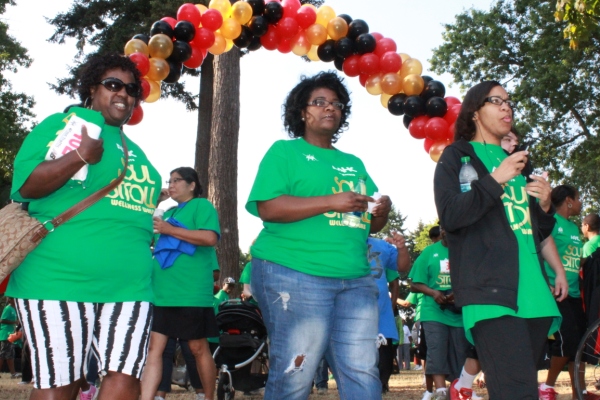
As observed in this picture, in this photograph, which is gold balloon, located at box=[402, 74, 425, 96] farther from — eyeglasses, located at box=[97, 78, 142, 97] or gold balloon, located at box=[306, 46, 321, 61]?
A: eyeglasses, located at box=[97, 78, 142, 97]

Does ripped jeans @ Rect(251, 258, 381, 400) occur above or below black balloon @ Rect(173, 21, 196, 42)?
below

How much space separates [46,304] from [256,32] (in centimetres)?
525

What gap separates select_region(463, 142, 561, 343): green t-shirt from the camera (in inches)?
132

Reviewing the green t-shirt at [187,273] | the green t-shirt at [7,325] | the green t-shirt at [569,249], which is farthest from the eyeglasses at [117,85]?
the green t-shirt at [7,325]

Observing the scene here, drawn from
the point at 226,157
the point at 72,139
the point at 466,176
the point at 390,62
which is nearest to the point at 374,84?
the point at 390,62

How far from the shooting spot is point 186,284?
246 inches

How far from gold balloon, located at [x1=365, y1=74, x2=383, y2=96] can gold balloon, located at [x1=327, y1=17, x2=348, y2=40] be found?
1.77 feet

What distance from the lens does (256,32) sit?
796cm

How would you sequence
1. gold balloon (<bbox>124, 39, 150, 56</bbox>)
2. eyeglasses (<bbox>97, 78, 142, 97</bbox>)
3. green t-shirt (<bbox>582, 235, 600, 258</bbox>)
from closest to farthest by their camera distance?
eyeglasses (<bbox>97, 78, 142, 97</bbox>) < gold balloon (<bbox>124, 39, 150, 56</bbox>) < green t-shirt (<bbox>582, 235, 600, 258</bbox>)

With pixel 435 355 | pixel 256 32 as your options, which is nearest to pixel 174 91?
pixel 256 32

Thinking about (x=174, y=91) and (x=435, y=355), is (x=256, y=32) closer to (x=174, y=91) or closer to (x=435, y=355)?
(x=435, y=355)

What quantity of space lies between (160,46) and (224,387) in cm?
353

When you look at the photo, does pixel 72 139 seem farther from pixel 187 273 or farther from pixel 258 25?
pixel 258 25

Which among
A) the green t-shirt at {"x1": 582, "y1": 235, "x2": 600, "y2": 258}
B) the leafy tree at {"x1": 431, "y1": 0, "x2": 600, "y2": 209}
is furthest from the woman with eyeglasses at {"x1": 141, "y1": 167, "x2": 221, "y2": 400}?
the leafy tree at {"x1": 431, "y1": 0, "x2": 600, "y2": 209}
